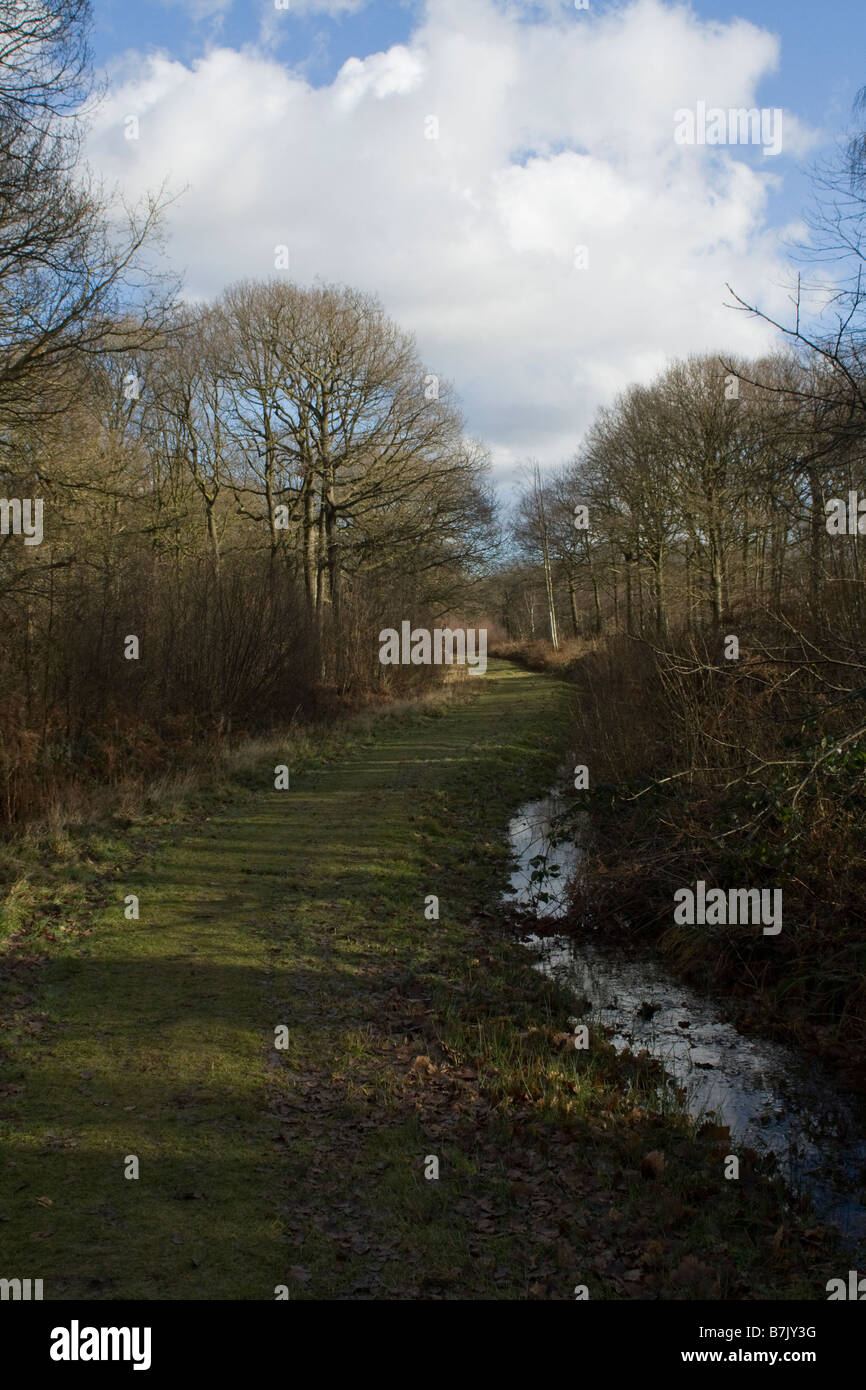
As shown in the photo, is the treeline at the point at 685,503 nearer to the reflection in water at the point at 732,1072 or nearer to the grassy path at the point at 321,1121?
the reflection in water at the point at 732,1072

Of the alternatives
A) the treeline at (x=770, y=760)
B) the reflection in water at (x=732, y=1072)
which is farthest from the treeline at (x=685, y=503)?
the reflection in water at (x=732, y=1072)

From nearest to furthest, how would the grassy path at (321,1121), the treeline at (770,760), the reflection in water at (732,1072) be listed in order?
the grassy path at (321,1121) → the reflection in water at (732,1072) → the treeline at (770,760)

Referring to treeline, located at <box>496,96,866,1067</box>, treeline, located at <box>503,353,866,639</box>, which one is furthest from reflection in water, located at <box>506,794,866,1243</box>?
treeline, located at <box>503,353,866,639</box>

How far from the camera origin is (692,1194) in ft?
16.9

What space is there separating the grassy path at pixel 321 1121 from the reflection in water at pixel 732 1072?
422mm

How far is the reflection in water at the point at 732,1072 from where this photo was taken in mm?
5656

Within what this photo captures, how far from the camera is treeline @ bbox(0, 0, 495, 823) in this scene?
12172 millimetres

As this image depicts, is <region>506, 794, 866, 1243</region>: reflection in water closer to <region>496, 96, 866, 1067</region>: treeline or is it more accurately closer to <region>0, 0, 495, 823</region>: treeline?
<region>496, 96, 866, 1067</region>: treeline

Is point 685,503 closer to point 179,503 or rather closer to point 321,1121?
point 179,503

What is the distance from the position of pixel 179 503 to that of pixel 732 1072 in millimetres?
25782

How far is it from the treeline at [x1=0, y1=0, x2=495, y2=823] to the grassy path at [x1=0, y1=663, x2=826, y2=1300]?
452 cm

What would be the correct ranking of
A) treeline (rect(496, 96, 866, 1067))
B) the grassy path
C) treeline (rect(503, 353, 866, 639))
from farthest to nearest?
1. treeline (rect(503, 353, 866, 639))
2. treeline (rect(496, 96, 866, 1067))
3. the grassy path
